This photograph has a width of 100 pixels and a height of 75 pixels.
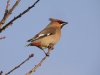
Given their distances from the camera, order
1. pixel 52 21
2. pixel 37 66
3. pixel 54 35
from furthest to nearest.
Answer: pixel 52 21 < pixel 54 35 < pixel 37 66

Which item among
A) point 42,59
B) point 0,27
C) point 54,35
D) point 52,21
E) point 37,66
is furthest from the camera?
point 52,21

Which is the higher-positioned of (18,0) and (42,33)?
(42,33)

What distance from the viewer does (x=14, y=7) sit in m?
2.23

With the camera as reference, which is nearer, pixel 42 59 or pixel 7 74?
pixel 7 74

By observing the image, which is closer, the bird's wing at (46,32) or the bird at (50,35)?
the bird at (50,35)

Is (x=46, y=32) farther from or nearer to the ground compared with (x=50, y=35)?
farther from the ground

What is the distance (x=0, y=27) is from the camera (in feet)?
6.96

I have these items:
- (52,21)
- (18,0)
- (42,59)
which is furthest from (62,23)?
(18,0)

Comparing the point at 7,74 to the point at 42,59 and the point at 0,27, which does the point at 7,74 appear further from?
the point at 42,59

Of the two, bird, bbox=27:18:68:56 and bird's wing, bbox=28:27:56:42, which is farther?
bird's wing, bbox=28:27:56:42

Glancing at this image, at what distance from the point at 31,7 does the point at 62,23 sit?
428 centimetres

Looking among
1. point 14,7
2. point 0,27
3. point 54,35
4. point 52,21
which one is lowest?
point 0,27

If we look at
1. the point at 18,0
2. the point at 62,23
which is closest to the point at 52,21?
the point at 62,23

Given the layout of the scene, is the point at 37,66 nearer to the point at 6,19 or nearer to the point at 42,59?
the point at 42,59
